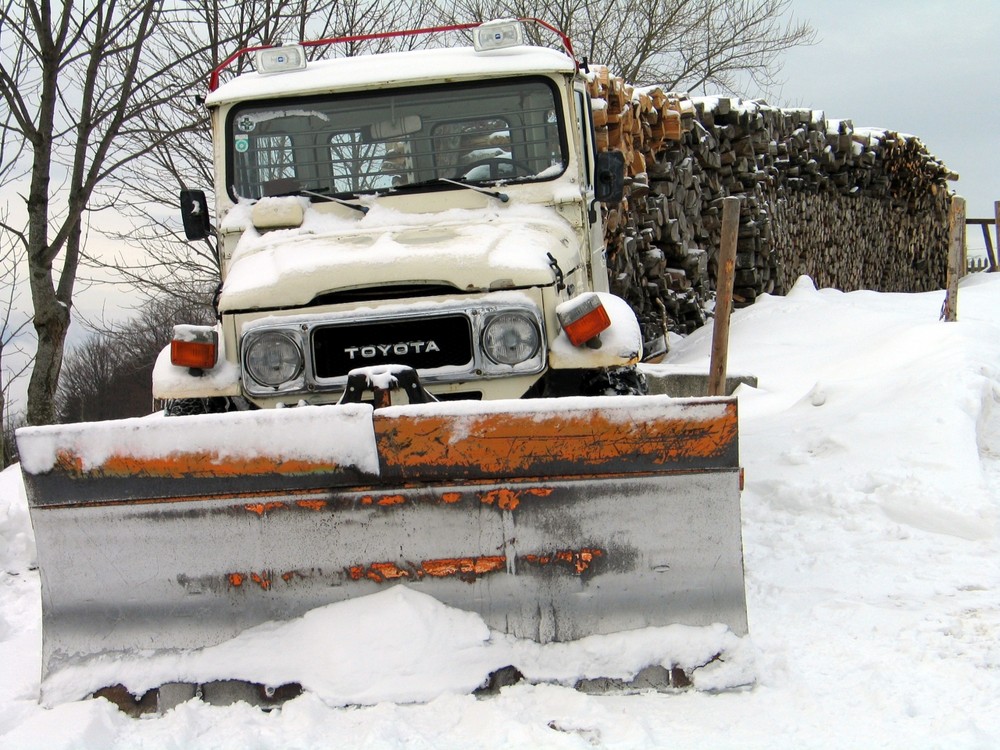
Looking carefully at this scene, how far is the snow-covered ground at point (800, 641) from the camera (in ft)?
8.94

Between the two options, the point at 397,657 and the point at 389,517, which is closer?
the point at 397,657

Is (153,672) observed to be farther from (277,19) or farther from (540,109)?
(277,19)

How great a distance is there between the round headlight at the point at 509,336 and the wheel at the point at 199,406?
1006 mm

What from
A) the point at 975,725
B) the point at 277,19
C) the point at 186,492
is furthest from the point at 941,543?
the point at 277,19

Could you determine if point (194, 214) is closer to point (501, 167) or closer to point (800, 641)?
point (501, 167)

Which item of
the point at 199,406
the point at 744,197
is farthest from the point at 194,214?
the point at 744,197

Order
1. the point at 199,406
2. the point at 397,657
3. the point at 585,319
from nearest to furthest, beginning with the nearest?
the point at 397,657 < the point at 585,319 < the point at 199,406

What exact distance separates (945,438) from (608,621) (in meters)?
3.19

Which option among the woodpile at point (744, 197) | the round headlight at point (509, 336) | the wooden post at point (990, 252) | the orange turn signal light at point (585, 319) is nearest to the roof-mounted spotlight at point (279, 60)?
the round headlight at point (509, 336)

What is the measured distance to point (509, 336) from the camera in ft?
12.1

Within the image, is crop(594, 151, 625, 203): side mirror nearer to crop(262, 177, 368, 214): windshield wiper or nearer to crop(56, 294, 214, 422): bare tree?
crop(262, 177, 368, 214): windshield wiper

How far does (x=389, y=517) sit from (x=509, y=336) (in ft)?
2.97

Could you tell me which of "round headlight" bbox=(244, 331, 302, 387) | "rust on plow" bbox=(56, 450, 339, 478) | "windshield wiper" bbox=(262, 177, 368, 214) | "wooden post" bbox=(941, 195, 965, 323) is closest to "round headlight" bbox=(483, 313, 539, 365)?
"round headlight" bbox=(244, 331, 302, 387)

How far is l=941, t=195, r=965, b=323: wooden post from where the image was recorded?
27.9 ft
